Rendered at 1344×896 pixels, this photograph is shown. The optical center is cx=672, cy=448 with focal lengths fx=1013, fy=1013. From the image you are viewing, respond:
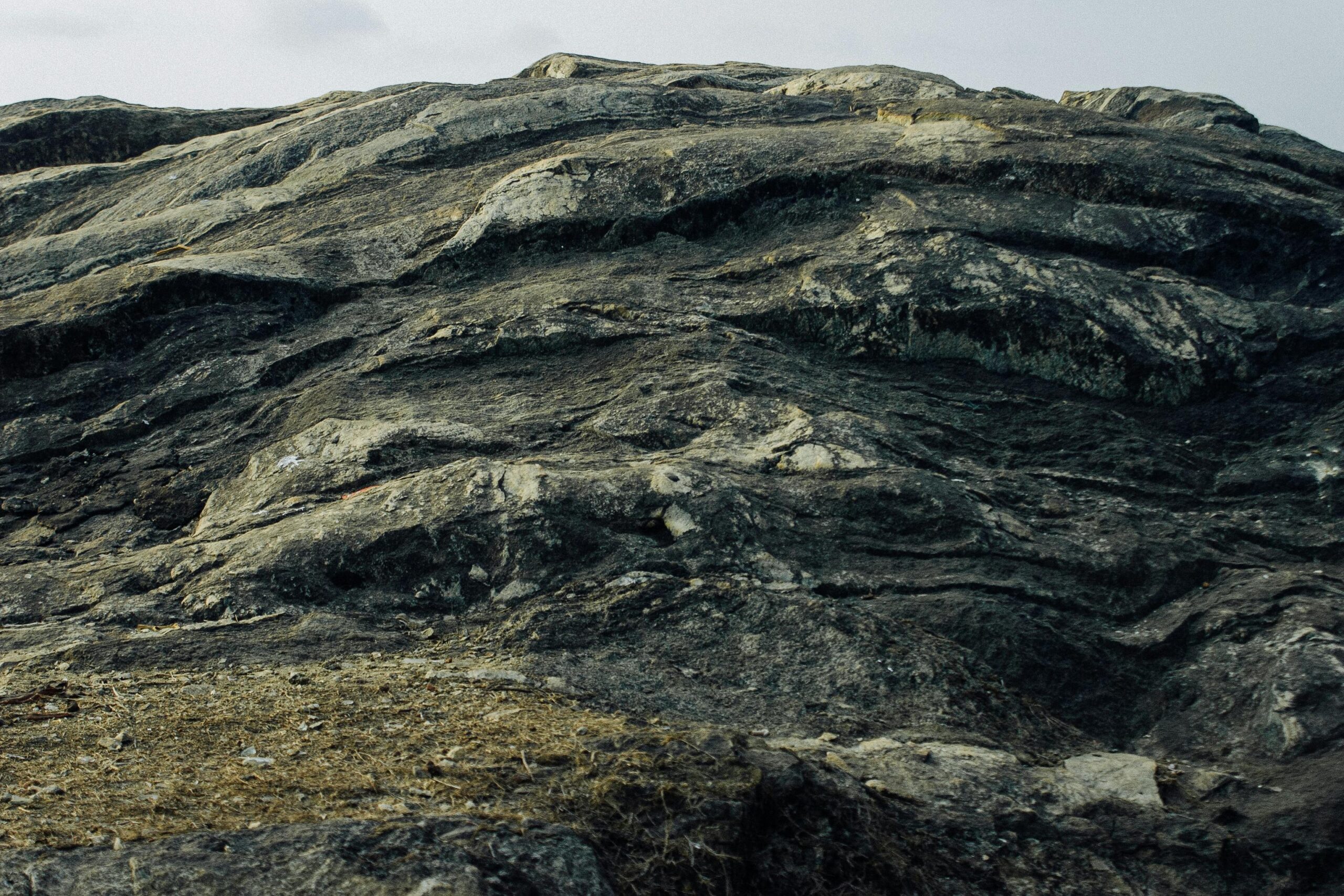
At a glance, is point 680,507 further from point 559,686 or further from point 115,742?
point 115,742

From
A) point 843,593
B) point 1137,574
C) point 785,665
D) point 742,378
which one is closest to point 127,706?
point 785,665

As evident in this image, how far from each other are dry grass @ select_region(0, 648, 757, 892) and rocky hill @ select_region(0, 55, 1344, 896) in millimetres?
34

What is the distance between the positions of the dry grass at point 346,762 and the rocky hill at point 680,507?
0.03m

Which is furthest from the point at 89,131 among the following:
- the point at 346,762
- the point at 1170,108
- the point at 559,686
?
the point at 1170,108

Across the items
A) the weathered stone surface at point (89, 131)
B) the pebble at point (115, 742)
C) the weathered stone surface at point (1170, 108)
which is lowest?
the pebble at point (115, 742)

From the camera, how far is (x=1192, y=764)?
6.25 m

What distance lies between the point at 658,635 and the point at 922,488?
100 inches

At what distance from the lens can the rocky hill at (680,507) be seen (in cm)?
475

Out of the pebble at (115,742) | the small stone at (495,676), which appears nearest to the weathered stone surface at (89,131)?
the small stone at (495,676)

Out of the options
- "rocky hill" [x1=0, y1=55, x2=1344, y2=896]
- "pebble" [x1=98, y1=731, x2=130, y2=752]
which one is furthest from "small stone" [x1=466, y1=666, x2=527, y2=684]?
"pebble" [x1=98, y1=731, x2=130, y2=752]

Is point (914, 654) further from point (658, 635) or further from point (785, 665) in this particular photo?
point (658, 635)

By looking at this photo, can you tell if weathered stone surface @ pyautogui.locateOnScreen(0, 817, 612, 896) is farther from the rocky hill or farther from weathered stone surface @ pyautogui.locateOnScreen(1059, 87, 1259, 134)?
weathered stone surface @ pyautogui.locateOnScreen(1059, 87, 1259, 134)

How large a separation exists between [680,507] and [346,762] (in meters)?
3.41

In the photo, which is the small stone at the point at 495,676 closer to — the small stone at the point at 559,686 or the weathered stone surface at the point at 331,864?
the small stone at the point at 559,686
